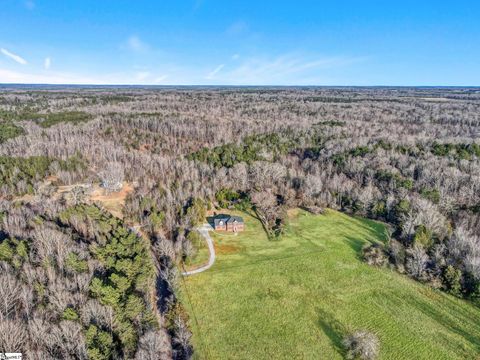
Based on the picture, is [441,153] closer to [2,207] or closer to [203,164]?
[203,164]

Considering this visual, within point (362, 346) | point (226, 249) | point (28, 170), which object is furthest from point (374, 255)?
point (28, 170)

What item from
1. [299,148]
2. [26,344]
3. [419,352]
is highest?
[299,148]

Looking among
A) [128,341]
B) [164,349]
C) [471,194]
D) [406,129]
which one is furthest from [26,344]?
[406,129]

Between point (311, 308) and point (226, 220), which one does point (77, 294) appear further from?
point (226, 220)

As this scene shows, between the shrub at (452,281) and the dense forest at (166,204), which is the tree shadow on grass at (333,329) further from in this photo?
the shrub at (452,281)

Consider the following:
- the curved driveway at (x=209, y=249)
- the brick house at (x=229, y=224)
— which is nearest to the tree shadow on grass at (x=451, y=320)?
the curved driveway at (x=209, y=249)
